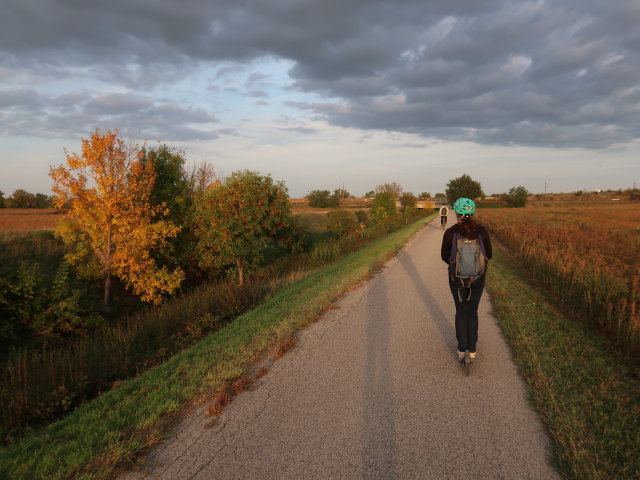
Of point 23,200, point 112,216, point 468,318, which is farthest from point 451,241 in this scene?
point 23,200

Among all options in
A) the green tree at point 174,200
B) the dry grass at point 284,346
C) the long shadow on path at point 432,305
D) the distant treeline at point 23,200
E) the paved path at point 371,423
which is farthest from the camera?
the distant treeline at point 23,200

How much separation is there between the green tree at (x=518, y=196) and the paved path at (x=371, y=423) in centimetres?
9503

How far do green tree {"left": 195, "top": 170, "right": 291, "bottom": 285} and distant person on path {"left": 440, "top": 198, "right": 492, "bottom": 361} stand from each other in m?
12.0

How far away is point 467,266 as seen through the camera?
4359 millimetres

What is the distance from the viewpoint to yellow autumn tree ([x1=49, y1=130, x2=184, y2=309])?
1534 cm

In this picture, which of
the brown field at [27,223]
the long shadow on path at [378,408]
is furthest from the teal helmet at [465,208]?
the brown field at [27,223]

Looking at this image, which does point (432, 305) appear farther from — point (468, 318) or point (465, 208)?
point (465, 208)

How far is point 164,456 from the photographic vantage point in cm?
304

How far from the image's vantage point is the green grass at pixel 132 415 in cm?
296

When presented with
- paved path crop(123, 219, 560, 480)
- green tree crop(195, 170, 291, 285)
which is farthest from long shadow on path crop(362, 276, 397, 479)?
green tree crop(195, 170, 291, 285)

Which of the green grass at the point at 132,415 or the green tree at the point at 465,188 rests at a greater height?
the green tree at the point at 465,188

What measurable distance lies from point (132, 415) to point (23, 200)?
69332 millimetres

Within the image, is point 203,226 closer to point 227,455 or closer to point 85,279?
point 85,279

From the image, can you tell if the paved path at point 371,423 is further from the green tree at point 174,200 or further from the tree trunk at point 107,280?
the green tree at point 174,200
